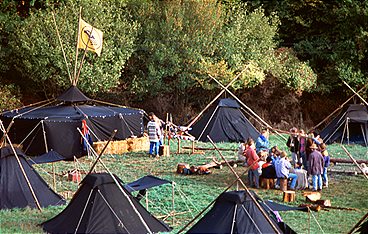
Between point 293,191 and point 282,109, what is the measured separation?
54.0 feet

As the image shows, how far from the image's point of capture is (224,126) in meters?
25.8

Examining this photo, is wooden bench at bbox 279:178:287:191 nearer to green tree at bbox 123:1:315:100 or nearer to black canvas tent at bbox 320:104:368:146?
black canvas tent at bbox 320:104:368:146

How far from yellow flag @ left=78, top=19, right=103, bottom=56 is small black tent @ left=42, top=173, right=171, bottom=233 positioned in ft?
45.3

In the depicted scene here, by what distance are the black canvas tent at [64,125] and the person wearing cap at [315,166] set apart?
8.57 metres

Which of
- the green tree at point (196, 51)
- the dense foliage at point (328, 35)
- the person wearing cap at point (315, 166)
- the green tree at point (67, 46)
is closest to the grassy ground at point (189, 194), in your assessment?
the person wearing cap at point (315, 166)

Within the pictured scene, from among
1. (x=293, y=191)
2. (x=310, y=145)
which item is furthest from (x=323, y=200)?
(x=310, y=145)

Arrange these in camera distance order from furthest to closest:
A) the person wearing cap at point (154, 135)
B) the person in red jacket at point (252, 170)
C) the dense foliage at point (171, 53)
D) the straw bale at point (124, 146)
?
1. the dense foliage at point (171, 53)
2. the straw bale at point (124, 146)
3. the person wearing cap at point (154, 135)
4. the person in red jacket at point (252, 170)

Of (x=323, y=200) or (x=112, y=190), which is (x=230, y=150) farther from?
(x=112, y=190)

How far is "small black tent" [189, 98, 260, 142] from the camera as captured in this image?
25.7m

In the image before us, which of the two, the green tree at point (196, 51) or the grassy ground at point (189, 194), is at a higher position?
the green tree at point (196, 51)

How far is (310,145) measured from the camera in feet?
54.8

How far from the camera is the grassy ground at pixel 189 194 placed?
43.7 ft


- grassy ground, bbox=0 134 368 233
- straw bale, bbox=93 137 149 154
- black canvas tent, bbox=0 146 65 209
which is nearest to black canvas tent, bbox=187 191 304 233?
grassy ground, bbox=0 134 368 233

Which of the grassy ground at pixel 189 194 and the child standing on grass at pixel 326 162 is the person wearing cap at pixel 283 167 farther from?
the child standing on grass at pixel 326 162
